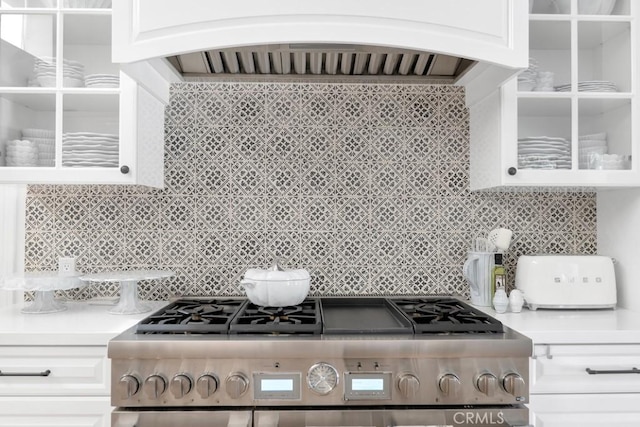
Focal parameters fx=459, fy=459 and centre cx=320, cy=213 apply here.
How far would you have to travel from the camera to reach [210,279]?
6.66 ft

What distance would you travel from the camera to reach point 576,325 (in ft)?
5.13

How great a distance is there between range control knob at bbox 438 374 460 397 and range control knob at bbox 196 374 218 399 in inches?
26.5

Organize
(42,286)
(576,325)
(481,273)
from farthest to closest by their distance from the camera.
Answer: (481,273) → (42,286) → (576,325)

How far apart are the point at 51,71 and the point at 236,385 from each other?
1.32 metres

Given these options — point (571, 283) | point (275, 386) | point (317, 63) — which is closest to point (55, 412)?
point (275, 386)

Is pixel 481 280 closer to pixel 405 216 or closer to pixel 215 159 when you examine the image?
pixel 405 216

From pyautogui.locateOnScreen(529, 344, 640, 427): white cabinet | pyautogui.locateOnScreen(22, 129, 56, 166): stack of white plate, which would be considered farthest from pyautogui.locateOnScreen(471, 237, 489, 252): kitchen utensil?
pyautogui.locateOnScreen(22, 129, 56, 166): stack of white plate

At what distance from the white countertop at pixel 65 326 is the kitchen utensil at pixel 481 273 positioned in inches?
51.0

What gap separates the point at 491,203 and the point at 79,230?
1826 millimetres

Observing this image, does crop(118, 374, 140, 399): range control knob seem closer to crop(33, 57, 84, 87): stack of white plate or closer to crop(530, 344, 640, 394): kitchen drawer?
crop(33, 57, 84, 87): stack of white plate

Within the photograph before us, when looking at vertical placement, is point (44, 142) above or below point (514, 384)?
above

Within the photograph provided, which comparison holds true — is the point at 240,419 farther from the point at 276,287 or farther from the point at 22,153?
the point at 22,153

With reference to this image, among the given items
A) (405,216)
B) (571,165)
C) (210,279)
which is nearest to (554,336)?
(571,165)

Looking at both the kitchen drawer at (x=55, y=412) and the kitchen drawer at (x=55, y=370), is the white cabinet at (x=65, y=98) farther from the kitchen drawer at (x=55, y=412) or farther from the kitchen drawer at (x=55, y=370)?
the kitchen drawer at (x=55, y=412)
